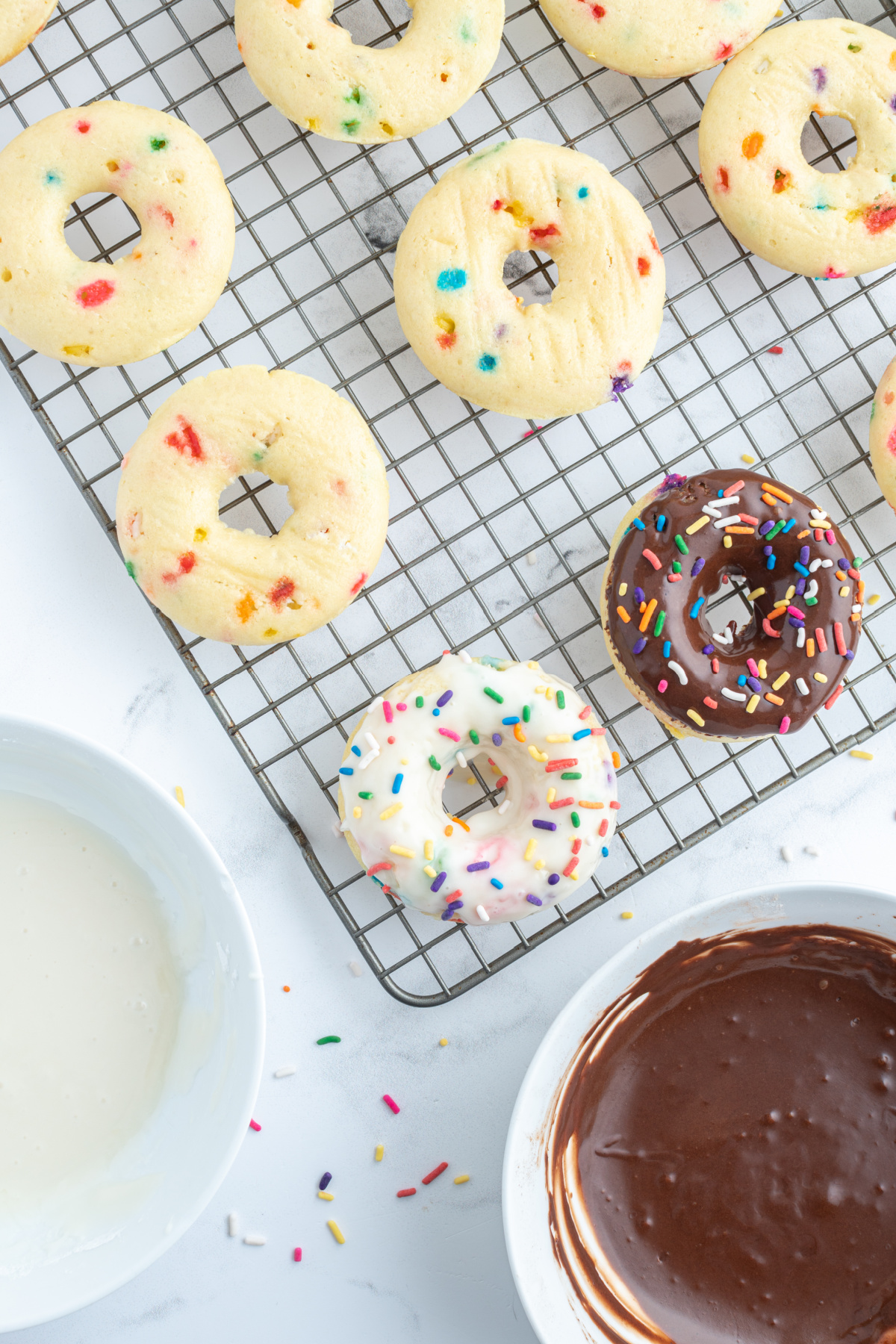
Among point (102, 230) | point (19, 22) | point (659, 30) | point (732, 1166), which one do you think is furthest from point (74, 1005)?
point (659, 30)

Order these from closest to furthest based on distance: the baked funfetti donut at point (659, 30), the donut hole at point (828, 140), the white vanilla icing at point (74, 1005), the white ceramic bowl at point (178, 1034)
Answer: the white ceramic bowl at point (178, 1034)
the white vanilla icing at point (74, 1005)
the baked funfetti donut at point (659, 30)
the donut hole at point (828, 140)

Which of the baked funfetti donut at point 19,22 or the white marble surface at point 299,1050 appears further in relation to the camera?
the white marble surface at point 299,1050

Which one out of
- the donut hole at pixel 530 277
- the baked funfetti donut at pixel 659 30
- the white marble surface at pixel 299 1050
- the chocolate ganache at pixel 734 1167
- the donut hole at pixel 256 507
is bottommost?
the chocolate ganache at pixel 734 1167

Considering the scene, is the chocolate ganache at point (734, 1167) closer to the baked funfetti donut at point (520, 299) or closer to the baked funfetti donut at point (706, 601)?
the baked funfetti donut at point (706, 601)

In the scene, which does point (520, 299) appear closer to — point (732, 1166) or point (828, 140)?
point (828, 140)

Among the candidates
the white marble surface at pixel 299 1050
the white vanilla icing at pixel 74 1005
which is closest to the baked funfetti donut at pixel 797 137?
the white marble surface at pixel 299 1050

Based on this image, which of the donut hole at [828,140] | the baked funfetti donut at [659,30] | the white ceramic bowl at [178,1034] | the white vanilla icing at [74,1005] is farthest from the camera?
the donut hole at [828,140]

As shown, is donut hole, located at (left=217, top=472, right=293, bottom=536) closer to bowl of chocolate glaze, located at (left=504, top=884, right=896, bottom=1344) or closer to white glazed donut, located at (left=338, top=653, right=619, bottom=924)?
white glazed donut, located at (left=338, top=653, right=619, bottom=924)
